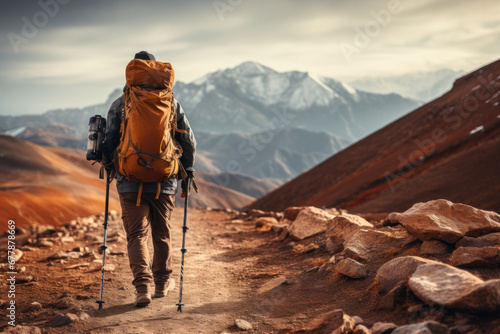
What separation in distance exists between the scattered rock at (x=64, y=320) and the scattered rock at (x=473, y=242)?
4.84 meters

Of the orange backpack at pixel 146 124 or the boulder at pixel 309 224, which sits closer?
the orange backpack at pixel 146 124

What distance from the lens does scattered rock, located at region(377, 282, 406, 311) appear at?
3996 mm

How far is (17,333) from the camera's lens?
3.83 metres

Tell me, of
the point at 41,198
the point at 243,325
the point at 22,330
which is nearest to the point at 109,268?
the point at 22,330

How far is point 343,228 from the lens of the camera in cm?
741

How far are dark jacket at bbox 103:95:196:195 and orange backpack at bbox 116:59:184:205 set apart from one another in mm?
116

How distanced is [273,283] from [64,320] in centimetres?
297

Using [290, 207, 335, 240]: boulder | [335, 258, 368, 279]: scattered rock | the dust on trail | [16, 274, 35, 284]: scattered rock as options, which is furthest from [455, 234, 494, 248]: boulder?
[16, 274, 35, 284]: scattered rock

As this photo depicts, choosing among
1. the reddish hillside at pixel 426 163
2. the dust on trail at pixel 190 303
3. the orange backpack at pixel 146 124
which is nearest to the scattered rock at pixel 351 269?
the dust on trail at pixel 190 303

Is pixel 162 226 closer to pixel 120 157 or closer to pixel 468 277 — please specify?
pixel 120 157

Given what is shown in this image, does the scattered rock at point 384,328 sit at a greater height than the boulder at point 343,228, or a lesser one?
lesser

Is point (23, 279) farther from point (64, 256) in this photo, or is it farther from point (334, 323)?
→ point (334, 323)

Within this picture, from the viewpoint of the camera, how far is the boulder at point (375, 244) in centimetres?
574

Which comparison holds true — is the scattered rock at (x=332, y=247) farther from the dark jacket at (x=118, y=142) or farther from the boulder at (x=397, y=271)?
the dark jacket at (x=118, y=142)
